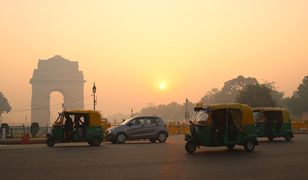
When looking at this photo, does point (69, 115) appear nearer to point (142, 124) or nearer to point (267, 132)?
point (142, 124)

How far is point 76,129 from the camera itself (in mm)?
25844

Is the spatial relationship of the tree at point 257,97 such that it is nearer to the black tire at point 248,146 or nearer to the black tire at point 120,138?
the black tire at point 120,138

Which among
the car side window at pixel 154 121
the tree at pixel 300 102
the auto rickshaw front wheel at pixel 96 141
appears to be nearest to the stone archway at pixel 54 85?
the tree at pixel 300 102

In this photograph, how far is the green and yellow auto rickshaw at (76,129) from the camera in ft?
84.1

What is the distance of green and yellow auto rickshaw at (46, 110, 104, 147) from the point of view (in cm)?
2562

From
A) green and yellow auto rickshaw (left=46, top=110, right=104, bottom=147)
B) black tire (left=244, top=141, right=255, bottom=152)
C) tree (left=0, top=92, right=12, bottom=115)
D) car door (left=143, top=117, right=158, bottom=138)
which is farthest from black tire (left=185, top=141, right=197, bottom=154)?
tree (left=0, top=92, right=12, bottom=115)

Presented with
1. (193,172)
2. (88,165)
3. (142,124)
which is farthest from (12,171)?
(142,124)

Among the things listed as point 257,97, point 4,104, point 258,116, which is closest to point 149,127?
point 258,116

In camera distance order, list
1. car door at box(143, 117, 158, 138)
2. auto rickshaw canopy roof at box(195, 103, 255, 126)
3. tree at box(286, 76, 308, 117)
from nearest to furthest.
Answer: auto rickshaw canopy roof at box(195, 103, 255, 126) → car door at box(143, 117, 158, 138) → tree at box(286, 76, 308, 117)

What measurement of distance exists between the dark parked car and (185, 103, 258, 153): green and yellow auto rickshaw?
8579 mm

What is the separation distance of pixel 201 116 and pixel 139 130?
9.08 meters

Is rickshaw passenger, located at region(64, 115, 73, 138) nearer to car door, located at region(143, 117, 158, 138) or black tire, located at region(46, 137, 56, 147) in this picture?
black tire, located at region(46, 137, 56, 147)

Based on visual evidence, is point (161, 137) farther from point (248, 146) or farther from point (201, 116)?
point (201, 116)

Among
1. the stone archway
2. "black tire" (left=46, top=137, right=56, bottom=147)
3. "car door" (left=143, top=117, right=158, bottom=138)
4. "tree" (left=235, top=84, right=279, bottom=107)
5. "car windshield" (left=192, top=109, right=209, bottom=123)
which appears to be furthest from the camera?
the stone archway
